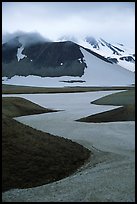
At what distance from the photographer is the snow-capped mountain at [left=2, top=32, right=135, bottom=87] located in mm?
134750

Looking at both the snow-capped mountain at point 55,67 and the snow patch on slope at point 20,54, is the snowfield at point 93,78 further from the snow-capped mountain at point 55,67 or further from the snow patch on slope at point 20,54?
the snow patch on slope at point 20,54

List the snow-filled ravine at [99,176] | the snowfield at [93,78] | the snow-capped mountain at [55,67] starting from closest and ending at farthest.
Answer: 1. the snow-filled ravine at [99,176]
2. the snowfield at [93,78]
3. the snow-capped mountain at [55,67]

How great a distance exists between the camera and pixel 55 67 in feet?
472

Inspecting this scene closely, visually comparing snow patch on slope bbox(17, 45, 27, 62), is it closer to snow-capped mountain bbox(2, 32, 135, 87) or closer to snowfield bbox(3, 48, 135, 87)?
snow-capped mountain bbox(2, 32, 135, 87)

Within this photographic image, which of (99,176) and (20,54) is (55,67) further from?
(99,176)

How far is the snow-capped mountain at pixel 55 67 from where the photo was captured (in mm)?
134750

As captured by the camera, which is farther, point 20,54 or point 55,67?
point 20,54

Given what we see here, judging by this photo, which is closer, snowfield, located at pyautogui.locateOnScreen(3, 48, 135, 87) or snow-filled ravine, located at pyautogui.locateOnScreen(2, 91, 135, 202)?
snow-filled ravine, located at pyautogui.locateOnScreen(2, 91, 135, 202)

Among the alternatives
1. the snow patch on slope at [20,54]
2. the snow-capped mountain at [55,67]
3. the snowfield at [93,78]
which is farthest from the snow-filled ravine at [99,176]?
the snow patch on slope at [20,54]

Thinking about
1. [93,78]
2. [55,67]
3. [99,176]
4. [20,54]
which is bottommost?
[99,176]

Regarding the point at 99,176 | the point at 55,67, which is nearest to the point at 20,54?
the point at 55,67

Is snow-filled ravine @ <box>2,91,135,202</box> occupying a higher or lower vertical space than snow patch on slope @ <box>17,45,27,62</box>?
lower

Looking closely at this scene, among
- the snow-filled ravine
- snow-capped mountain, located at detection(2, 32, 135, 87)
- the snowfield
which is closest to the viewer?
the snow-filled ravine

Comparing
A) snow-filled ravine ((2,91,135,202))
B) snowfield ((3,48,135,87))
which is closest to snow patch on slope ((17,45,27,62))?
snowfield ((3,48,135,87))
